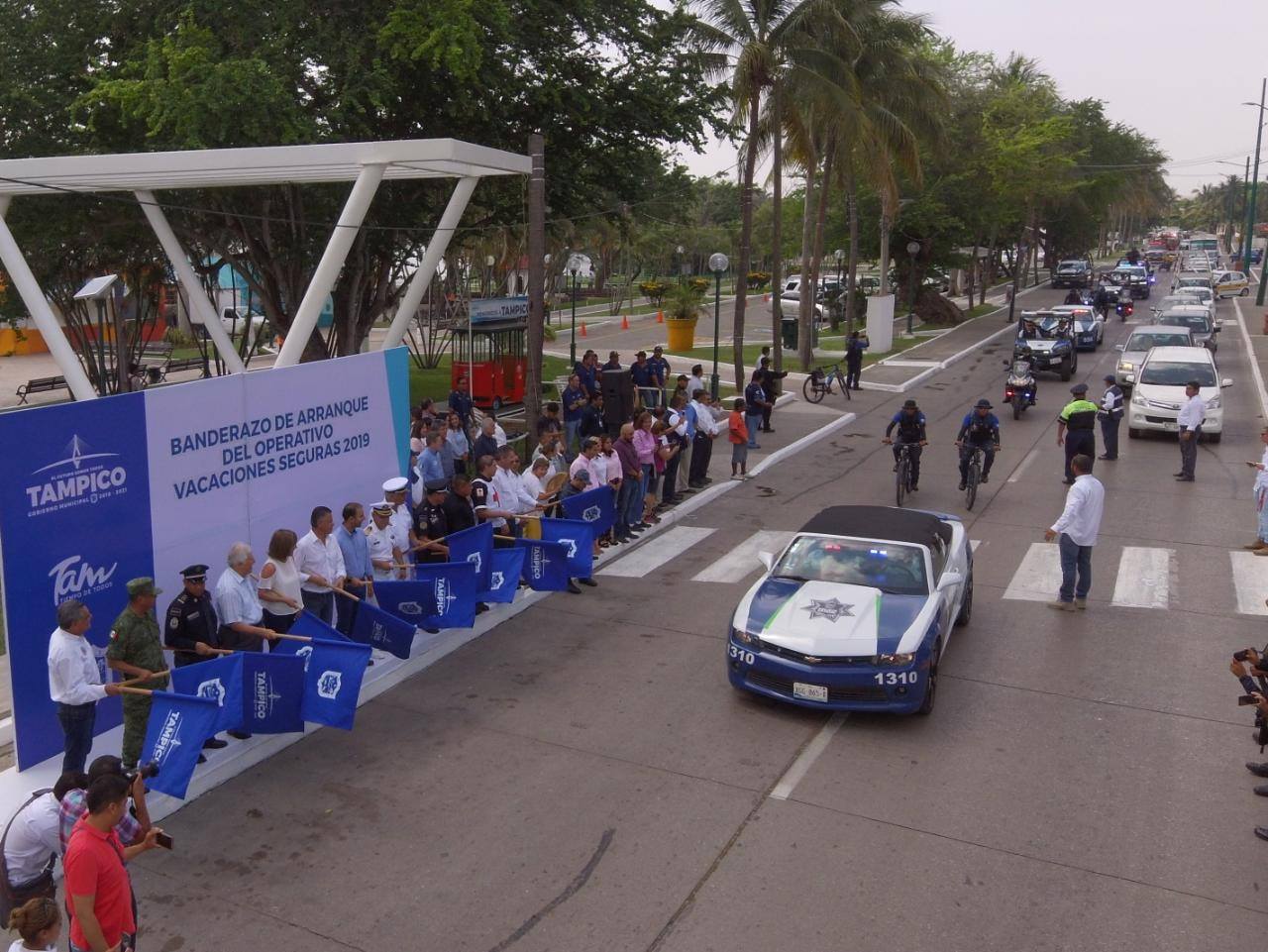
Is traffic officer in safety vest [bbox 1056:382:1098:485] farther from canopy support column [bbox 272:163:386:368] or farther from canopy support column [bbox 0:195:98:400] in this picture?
canopy support column [bbox 0:195:98:400]

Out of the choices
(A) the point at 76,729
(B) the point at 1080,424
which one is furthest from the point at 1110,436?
(A) the point at 76,729

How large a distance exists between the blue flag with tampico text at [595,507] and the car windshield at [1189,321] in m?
28.1

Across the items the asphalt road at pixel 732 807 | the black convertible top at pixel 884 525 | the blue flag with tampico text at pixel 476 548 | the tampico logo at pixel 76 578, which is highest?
the tampico logo at pixel 76 578

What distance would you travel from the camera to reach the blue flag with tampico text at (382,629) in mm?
10391

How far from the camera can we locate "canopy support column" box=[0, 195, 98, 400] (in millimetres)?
15773

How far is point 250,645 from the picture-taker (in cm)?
913

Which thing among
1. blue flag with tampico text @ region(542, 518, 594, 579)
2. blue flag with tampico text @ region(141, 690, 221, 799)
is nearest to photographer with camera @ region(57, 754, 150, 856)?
blue flag with tampico text @ region(141, 690, 221, 799)

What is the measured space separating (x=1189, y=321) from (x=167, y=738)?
36.7 metres

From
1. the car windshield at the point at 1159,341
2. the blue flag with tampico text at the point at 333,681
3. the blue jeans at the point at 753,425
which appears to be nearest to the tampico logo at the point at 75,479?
the blue flag with tampico text at the point at 333,681

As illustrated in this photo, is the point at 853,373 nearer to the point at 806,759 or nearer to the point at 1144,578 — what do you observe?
the point at 1144,578

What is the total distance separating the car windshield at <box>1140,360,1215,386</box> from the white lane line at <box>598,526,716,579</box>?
1208 centimetres

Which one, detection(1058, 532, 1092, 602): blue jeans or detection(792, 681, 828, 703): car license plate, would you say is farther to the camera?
detection(1058, 532, 1092, 602): blue jeans

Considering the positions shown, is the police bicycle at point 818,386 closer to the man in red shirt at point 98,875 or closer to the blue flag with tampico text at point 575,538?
the blue flag with tampico text at point 575,538

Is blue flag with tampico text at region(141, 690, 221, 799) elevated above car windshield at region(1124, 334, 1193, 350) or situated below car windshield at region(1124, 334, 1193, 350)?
below
